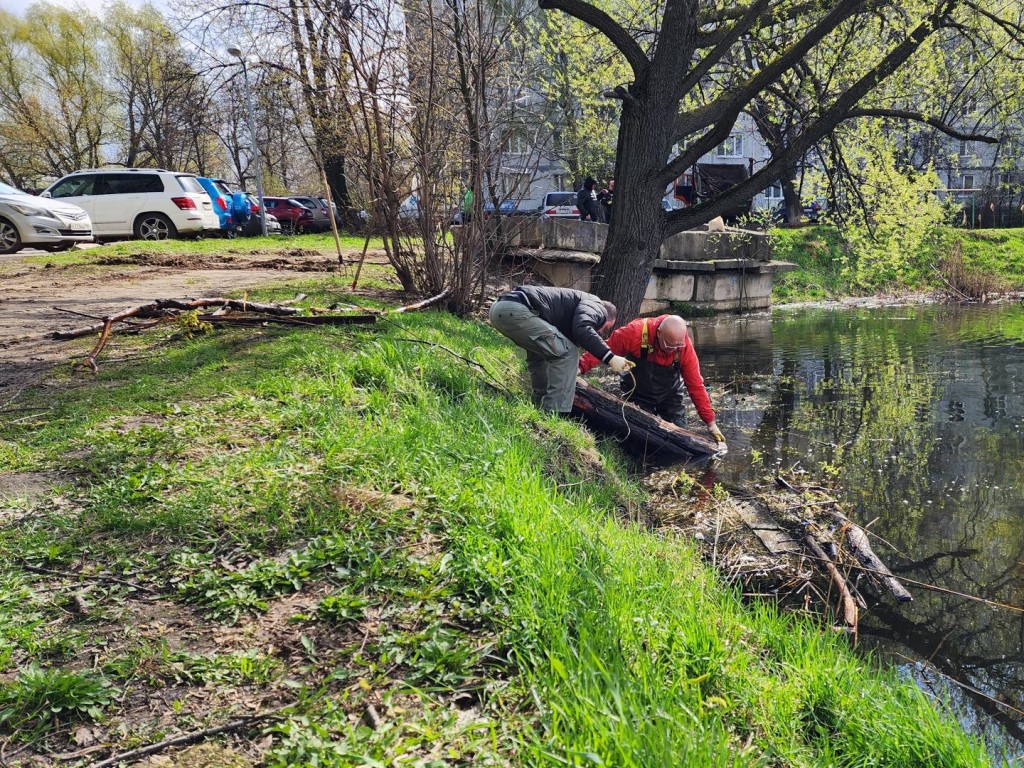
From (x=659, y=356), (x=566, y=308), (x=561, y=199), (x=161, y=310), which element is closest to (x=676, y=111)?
(x=659, y=356)

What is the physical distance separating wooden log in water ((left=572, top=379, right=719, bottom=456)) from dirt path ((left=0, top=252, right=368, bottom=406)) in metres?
4.60

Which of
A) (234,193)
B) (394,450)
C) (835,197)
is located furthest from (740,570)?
(234,193)

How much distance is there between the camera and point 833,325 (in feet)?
56.6

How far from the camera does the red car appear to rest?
27000 mm

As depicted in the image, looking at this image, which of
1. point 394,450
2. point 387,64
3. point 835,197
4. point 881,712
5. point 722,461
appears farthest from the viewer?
point 835,197

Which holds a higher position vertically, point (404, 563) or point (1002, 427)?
point (404, 563)

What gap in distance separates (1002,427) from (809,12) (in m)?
5.62

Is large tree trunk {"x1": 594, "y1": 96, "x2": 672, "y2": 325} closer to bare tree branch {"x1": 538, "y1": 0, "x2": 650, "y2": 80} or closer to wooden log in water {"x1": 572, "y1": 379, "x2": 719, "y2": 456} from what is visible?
bare tree branch {"x1": 538, "y1": 0, "x2": 650, "y2": 80}

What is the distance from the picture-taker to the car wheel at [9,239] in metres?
14.3

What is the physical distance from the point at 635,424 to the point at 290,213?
78.8ft

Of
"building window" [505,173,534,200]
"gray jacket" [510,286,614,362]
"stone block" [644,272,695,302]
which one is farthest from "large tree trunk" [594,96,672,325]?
"stone block" [644,272,695,302]

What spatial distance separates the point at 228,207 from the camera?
69.6ft

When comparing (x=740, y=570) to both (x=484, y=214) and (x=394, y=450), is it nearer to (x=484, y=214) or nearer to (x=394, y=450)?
(x=394, y=450)

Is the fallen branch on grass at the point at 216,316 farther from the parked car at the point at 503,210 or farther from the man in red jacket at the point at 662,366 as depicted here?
the parked car at the point at 503,210
